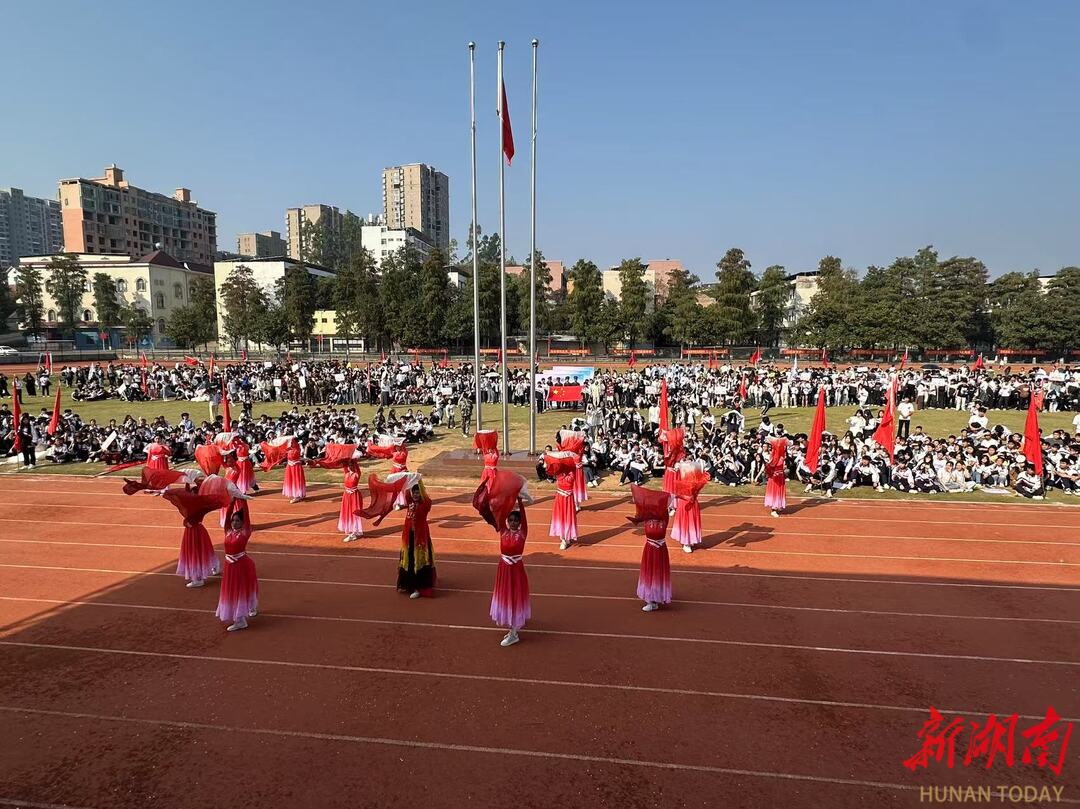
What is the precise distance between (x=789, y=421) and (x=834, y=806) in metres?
21.6

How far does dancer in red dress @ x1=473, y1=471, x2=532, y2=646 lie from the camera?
7520 mm

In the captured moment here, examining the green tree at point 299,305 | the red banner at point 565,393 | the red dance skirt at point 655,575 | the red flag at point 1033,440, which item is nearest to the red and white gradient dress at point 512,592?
the red dance skirt at point 655,575

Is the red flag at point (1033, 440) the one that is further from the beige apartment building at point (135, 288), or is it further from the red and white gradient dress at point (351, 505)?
the beige apartment building at point (135, 288)

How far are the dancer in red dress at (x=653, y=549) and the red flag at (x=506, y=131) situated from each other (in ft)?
34.2

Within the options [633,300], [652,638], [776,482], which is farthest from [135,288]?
[652,638]

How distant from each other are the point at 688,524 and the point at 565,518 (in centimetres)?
218

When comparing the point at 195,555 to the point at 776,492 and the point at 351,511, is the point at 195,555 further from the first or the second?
the point at 776,492

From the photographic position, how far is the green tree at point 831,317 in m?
52.7

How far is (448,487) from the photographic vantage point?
53.3ft

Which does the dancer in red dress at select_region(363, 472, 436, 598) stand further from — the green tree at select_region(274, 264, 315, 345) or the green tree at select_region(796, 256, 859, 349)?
the green tree at select_region(274, 264, 315, 345)

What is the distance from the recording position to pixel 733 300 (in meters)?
55.0

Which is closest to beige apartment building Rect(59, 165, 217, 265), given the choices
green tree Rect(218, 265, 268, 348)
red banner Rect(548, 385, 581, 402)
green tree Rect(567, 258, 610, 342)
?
green tree Rect(218, 265, 268, 348)

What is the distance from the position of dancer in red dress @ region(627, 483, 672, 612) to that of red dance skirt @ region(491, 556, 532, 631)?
1.68 metres

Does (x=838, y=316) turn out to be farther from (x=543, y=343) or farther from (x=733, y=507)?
(x=733, y=507)
